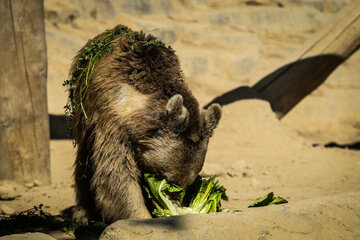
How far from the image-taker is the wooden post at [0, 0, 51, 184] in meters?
5.33

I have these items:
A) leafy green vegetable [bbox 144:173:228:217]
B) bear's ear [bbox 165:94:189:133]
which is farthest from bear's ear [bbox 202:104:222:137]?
leafy green vegetable [bbox 144:173:228:217]

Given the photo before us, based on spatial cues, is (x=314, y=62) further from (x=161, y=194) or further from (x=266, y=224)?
(x=266, y=224)

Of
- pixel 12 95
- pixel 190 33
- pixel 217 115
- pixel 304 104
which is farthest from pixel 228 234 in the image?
pixel 190 33

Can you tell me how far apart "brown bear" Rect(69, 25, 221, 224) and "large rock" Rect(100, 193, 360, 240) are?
2.56 ft

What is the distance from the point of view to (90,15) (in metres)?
11.3

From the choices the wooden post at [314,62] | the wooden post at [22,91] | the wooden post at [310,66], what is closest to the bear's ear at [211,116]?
the wooden post at [22,91]

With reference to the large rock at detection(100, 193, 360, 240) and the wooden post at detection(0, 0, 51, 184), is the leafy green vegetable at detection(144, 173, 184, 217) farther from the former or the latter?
the wooden post at detection(0, 0, 51, 184)

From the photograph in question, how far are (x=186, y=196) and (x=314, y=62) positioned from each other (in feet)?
15.9

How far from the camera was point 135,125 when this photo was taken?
3824 millimetres

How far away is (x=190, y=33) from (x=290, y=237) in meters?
9.84

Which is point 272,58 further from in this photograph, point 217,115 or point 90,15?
point 217,115

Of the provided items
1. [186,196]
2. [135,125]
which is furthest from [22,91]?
[186,196]

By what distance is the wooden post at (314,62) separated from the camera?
305 inches

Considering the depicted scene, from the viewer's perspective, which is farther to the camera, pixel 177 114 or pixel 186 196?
pixel 186 196
